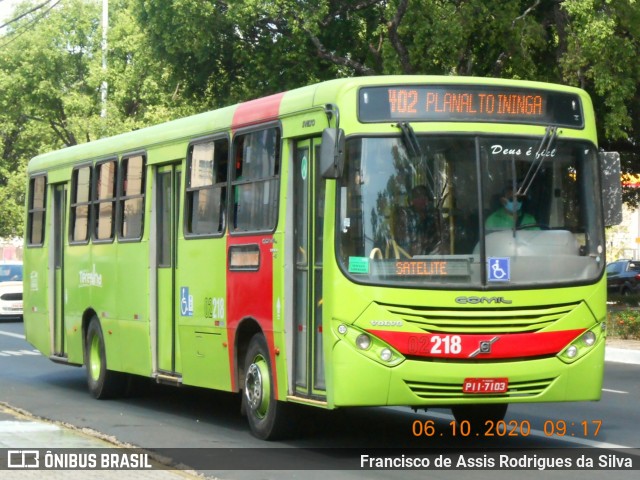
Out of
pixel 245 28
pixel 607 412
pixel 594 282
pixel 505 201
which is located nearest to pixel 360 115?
pixel 505 201

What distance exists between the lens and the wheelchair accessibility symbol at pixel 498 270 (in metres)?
10.8

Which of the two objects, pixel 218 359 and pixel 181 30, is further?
pixel 181 30

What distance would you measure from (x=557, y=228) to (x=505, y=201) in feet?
1.78

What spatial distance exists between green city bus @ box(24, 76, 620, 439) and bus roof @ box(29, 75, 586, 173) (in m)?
0.03

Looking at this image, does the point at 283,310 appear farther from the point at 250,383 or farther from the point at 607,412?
the point at 607,412

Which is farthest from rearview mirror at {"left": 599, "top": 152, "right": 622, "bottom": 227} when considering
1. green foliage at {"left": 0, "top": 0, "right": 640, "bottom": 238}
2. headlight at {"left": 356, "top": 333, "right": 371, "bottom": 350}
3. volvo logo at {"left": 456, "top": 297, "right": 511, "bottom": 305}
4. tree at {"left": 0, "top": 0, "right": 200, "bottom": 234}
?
tree at {"left": 0, "top": 0, "right": 200, "bottom": 234}

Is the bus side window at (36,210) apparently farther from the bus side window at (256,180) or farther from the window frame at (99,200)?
the bus side window at (256,180)

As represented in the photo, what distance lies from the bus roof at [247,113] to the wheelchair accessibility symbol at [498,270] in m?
1.52

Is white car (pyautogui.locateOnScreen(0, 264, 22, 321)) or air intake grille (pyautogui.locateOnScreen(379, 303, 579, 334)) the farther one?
white car (pyautogui.locateOnScreen(0, 264, 22, 321))

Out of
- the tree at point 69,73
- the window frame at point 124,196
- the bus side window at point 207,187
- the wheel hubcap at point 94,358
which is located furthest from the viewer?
the tree at point 69,73

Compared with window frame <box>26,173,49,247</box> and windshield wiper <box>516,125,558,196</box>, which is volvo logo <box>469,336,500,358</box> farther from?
window frame <box>26,173,49,247</box>

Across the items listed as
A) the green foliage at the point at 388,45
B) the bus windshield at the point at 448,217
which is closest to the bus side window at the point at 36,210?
the bus windshield at the point at 448,217

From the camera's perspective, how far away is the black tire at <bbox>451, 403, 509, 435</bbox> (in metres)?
12.5

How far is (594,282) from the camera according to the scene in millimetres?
11211
